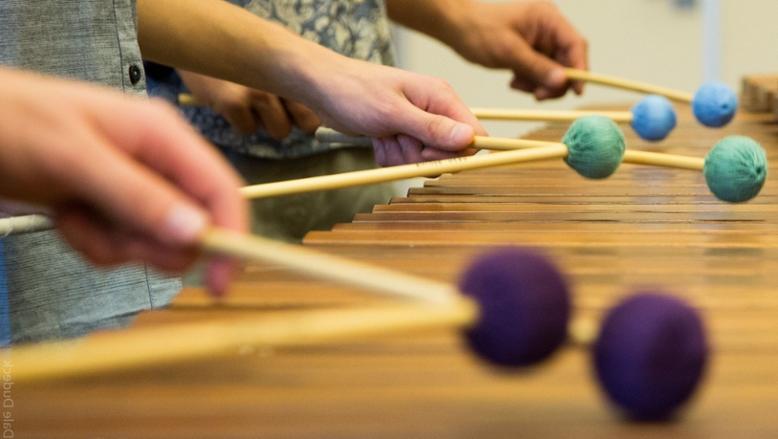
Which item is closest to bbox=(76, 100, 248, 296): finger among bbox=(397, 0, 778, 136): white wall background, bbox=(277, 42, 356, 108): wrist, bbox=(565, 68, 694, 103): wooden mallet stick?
bbox=(277, 42, 356, 108): wrist

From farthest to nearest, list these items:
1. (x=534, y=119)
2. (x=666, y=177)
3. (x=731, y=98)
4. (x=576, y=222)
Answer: (x=731, y=98) → (x=534, y=119) → (x=666, y=177) → (x=576, y=222)

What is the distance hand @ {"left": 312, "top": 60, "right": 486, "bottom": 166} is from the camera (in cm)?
123

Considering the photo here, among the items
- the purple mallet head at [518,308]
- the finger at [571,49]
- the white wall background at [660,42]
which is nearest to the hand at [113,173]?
the purple mallet head at [518,308]

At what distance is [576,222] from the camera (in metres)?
1.02

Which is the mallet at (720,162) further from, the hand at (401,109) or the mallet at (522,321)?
the mallet at (522,321)

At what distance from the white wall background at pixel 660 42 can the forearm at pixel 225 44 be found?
2269mm

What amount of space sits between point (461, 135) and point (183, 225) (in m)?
0.72

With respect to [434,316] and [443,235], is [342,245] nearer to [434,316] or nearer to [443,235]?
[443,235]

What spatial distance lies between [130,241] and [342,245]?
33 centimetres

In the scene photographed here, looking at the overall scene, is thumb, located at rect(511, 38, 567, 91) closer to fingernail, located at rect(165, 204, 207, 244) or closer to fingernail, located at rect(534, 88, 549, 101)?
fingernail, located at rect(534, 88, 549, 101)

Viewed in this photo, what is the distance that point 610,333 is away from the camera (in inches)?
21.8

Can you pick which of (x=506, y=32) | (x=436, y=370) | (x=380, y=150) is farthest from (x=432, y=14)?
(x=436, y=370)

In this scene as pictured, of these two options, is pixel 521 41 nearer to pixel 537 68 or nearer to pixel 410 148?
pixel 537 68

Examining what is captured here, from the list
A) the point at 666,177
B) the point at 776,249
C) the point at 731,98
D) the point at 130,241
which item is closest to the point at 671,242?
the point at 776,249
